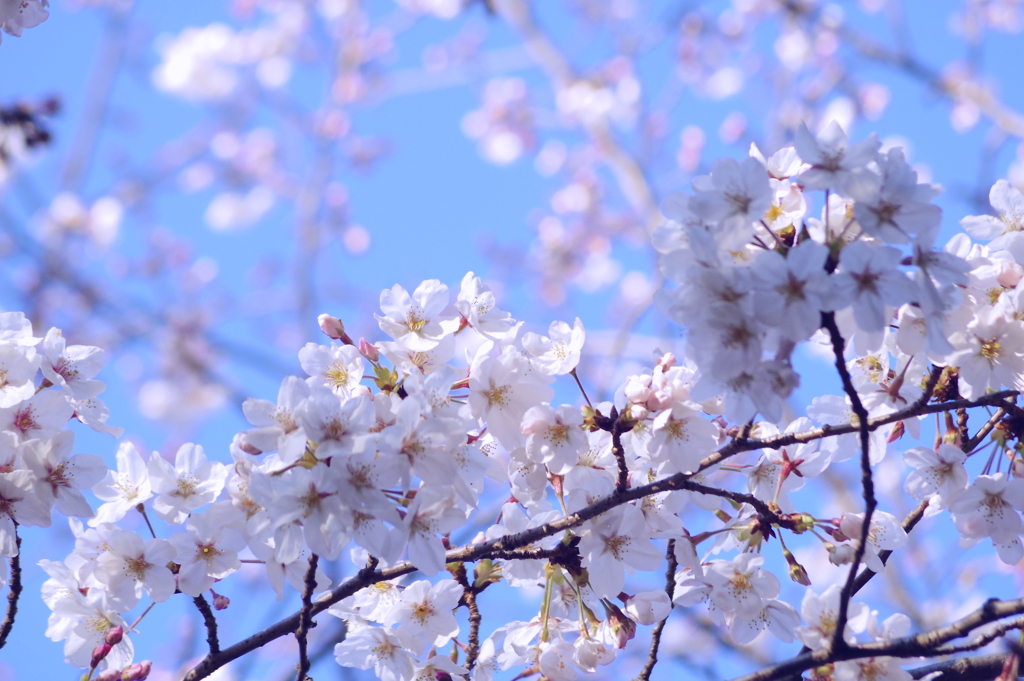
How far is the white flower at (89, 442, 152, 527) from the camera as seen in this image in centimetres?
173

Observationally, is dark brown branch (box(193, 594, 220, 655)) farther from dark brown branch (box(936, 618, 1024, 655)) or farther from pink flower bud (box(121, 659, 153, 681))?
dark brown branch (box(936, 618, 1024, 655))

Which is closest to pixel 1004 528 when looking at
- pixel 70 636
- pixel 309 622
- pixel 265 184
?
pixel 309 622

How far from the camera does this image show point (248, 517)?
1.52 metres

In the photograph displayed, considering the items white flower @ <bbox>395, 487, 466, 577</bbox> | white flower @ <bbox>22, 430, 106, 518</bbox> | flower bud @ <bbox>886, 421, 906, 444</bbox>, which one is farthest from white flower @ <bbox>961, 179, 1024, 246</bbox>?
white flower @ <bbox>22, 430, 106, 518</bbox>

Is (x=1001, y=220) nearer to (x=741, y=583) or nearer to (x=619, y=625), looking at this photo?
(x=741, y=583)

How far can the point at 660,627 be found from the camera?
161 centimetres

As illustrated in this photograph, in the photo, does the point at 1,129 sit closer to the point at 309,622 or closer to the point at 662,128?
the point at 309,622

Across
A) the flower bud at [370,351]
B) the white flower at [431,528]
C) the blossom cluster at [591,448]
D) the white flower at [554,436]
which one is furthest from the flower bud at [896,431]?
the flower bud at [370,351]

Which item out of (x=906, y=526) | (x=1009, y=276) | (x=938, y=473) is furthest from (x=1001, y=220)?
(x=906, y=526)

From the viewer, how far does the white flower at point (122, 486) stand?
1.73m

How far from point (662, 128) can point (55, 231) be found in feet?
25.1

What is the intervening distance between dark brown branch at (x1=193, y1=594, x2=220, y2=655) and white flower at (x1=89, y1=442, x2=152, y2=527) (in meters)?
0.30

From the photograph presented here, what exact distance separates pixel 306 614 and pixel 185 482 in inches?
21.7

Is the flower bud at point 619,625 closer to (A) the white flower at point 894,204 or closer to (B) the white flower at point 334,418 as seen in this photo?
(B) the white flower at point 334,418
